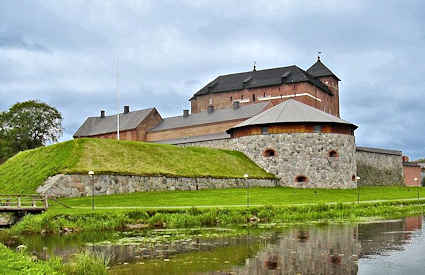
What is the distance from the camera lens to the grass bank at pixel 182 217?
23516mm

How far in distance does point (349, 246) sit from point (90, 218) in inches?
461

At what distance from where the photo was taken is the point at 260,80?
266ft

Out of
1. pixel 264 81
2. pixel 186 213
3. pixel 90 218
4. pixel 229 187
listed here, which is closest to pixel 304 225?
pixel 186 213

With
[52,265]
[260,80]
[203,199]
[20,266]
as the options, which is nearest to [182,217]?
[203,199]

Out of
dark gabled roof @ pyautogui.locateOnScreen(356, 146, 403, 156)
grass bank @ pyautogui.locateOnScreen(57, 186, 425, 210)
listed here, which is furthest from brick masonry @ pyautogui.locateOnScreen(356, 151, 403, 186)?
grass bank @ pyautogui.locateOnScreen(57, 186, 425, 210)

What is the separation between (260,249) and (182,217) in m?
8.26

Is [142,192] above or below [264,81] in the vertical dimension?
below

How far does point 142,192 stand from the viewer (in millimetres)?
35656

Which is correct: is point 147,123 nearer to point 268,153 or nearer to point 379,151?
point 379,151

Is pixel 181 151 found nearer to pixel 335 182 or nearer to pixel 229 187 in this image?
pixel 229 187

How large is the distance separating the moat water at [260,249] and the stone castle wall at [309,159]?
21601mm

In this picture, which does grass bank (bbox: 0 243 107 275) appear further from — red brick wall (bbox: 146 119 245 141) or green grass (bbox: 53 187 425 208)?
red brick wall (bbox: 146 119 245 141)

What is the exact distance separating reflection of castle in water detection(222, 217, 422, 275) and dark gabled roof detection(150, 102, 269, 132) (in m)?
43.4

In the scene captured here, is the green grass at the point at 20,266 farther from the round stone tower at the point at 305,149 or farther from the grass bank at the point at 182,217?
the round stone tower at the point at 305,149
